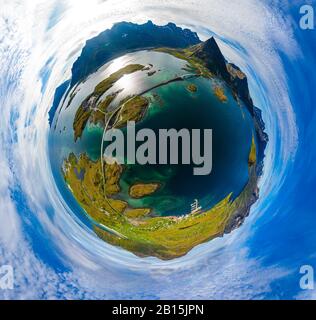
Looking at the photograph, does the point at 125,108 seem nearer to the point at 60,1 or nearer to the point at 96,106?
the point at 96,106

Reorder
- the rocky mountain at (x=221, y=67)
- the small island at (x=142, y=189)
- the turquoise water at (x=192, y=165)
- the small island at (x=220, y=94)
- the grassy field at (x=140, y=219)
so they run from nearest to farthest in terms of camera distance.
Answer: the turquoise water at (x=192, y=165) → the small island at (x=142, y=189) → the grassy field at (x=140, y=219) → the small island at (x=220, y=94) → the rocky mountain at (x=221, y=67)

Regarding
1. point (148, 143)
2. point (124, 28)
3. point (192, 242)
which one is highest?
point (124, 28)

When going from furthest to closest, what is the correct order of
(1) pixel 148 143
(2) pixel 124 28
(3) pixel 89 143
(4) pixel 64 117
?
(2) pixel 124 28 < (4) pixel 64 117 < (3) pixel 89 143 < (1) pixel 148 143

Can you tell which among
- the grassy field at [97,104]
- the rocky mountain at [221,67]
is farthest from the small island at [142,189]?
the rocky mountain at [221,67]

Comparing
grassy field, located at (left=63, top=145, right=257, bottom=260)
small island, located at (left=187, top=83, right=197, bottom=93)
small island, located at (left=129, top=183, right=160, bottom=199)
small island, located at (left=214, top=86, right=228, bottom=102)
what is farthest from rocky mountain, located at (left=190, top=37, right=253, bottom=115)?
small island, located at (left=129, top=183, right=160, bottom=199)

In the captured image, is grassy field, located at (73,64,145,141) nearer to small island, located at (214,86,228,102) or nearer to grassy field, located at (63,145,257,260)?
grassy field, located at (63,145,257,260)

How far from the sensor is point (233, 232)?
515 inches

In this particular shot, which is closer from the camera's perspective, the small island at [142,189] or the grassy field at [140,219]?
the small island at [142,189]

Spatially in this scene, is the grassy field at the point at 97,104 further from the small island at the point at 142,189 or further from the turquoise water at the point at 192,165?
the small island at the point at 142,189

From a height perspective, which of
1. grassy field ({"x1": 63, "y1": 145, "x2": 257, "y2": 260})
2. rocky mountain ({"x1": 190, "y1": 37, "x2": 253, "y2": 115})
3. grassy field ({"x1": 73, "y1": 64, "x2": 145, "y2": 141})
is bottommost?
grassy field ({"x1": 63, "y1": 145, "x2": 257, "y2": 260})

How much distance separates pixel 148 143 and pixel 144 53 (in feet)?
9.79

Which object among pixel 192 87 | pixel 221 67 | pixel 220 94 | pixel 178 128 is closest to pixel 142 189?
pixel 178 128

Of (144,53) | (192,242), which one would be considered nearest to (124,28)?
(144,53)

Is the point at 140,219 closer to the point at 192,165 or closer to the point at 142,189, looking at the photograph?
the point at 142,189
